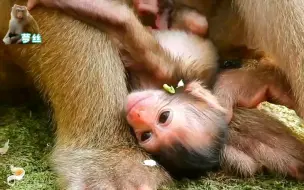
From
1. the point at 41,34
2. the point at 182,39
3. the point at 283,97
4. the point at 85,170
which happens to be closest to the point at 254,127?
the point at 283,97

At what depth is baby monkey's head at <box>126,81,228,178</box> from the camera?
1.88 m

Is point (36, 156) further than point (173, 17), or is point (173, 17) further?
point (173, 17)

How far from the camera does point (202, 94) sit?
1987 millimetres

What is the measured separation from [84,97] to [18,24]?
10.8 inches

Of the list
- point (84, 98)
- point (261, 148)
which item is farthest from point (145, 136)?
point (261, 148)

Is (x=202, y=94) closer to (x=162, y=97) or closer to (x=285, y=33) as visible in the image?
(x=162, y=97)

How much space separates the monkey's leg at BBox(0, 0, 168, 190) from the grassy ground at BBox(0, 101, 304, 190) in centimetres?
6

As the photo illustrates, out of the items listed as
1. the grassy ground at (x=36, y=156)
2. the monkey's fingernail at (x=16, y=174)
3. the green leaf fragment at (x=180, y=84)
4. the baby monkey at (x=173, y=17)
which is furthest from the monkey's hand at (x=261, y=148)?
the monkey's fingernail at (x=16, y=174)

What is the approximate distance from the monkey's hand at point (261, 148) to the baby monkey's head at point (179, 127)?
0.17ft

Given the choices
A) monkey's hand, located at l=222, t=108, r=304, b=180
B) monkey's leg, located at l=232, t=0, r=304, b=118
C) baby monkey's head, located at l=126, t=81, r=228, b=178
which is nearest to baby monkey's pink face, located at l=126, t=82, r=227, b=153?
baby monkey's head, located at l=126, t=81, r=228, b=178

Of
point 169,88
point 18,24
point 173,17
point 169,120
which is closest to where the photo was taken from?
point 18,24

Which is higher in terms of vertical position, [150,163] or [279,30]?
[279,30]

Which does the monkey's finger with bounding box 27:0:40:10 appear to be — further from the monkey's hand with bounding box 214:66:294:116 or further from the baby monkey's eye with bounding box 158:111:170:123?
the monkey's hand with bounding box 214:66:294:116

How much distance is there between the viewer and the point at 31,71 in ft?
6.81
